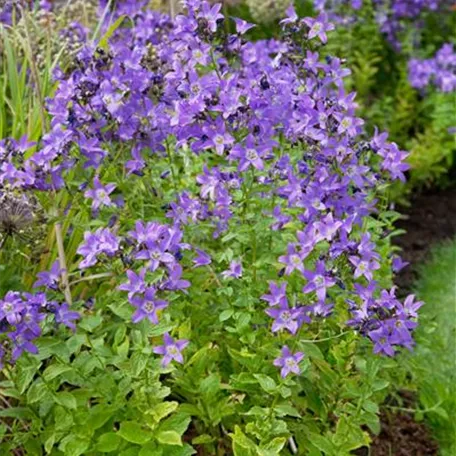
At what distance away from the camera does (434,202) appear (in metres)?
4.98

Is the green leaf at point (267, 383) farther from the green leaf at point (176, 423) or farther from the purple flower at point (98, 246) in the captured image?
the purple flower at point (98, 246)

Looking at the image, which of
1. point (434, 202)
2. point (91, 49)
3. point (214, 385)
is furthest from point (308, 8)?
point (214, 385)

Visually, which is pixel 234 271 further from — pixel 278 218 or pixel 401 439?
pixel 401 439

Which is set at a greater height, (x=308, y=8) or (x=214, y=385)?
(x=214, y=385)

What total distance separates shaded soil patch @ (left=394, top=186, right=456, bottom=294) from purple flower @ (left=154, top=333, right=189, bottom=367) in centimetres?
215

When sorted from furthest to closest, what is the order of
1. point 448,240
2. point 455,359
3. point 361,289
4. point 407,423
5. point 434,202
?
point 434,202 → point 448,240 → point 455,359 → point 407,423 → point 361,289

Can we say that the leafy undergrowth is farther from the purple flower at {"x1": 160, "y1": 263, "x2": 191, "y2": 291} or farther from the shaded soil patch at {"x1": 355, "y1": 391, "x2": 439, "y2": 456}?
the purple flower at {"x1": 160, "y1": 263, "x2": 191, "y2": 291}

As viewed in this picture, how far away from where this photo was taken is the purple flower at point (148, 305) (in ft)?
6.56

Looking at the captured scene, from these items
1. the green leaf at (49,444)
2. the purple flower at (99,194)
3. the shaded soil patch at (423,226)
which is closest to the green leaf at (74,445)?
the green leaf at (49,444)

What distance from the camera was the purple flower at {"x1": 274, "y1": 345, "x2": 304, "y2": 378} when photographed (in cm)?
207

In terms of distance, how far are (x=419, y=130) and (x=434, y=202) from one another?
0.65 metres

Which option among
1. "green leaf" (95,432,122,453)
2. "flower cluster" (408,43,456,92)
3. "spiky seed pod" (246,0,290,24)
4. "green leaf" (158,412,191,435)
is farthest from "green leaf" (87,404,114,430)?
"flower cluster" (408,43,456,92)

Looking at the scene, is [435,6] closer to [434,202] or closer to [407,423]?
[434,202]

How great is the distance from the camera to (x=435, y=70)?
5078 mm
